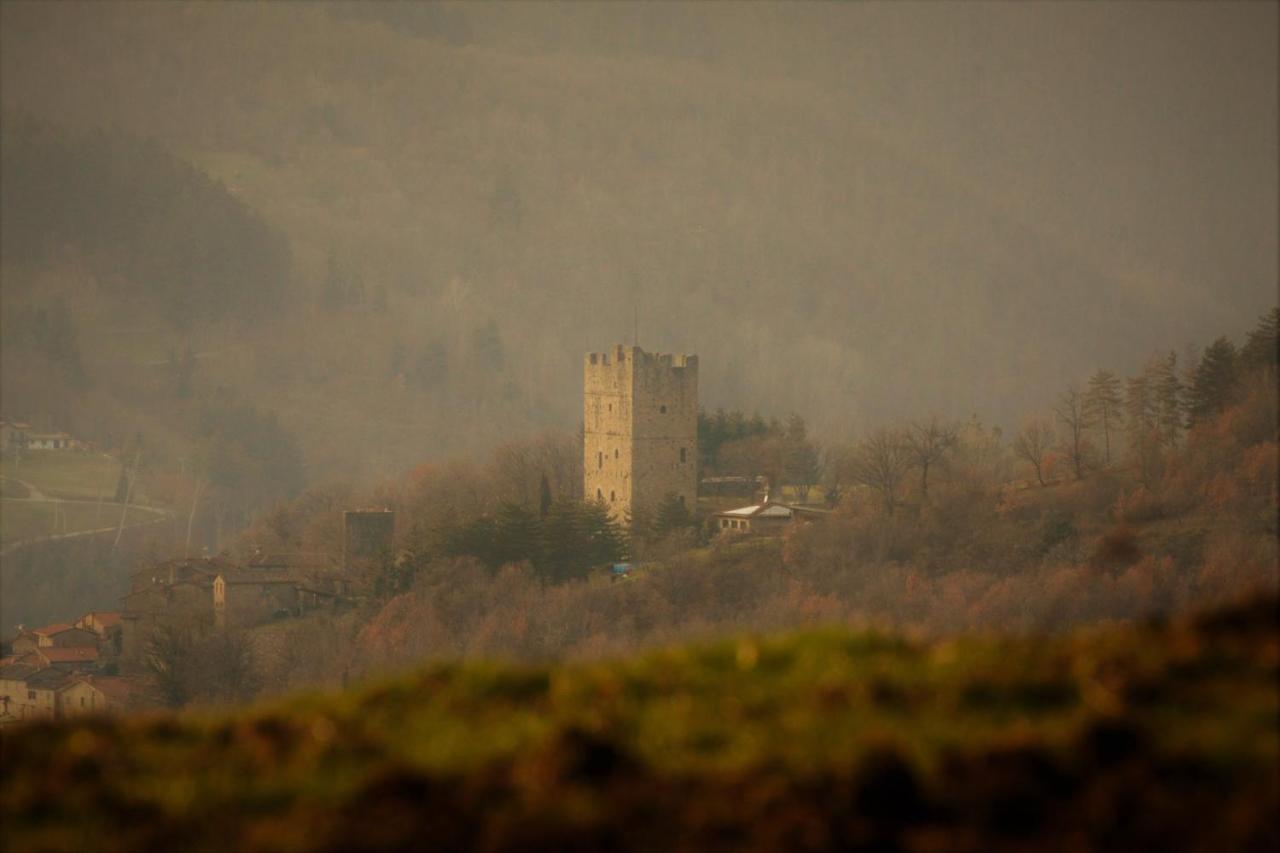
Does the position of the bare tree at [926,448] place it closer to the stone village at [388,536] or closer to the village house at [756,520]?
the stone village at [388,536]

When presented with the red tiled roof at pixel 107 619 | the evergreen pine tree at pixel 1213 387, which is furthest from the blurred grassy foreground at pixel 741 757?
the red tiled roof at pixel 107 619

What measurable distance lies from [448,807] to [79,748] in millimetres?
1974

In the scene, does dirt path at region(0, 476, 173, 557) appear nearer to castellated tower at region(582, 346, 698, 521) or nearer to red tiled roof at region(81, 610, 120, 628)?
red tiled roof at region(81, 610, 120, 628)

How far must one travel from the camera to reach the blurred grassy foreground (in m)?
6.54

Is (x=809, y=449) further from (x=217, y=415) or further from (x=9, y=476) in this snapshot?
(x=217, y=415)

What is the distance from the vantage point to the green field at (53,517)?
381 ft

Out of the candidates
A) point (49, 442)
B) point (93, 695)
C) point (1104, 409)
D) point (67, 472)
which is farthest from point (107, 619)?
point (49, 442)

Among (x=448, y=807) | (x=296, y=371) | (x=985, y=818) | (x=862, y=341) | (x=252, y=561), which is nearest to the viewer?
(x=985, y=818)

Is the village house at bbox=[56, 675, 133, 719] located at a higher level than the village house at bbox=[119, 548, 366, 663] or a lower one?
lower

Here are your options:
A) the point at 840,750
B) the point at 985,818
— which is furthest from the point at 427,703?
the point at 985,818

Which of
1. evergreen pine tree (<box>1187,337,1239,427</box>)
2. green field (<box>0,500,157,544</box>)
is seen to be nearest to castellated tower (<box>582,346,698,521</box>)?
evergreen pine tree (<box>1187,337,1239,427</box>)

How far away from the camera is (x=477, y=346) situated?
184 meters

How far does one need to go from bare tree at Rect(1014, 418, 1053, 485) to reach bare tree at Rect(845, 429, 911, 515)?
463 centimetres

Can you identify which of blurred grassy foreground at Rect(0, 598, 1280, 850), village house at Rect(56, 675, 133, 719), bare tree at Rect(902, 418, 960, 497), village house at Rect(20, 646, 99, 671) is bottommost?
village house at Rect(56, 675, 133, 719)
